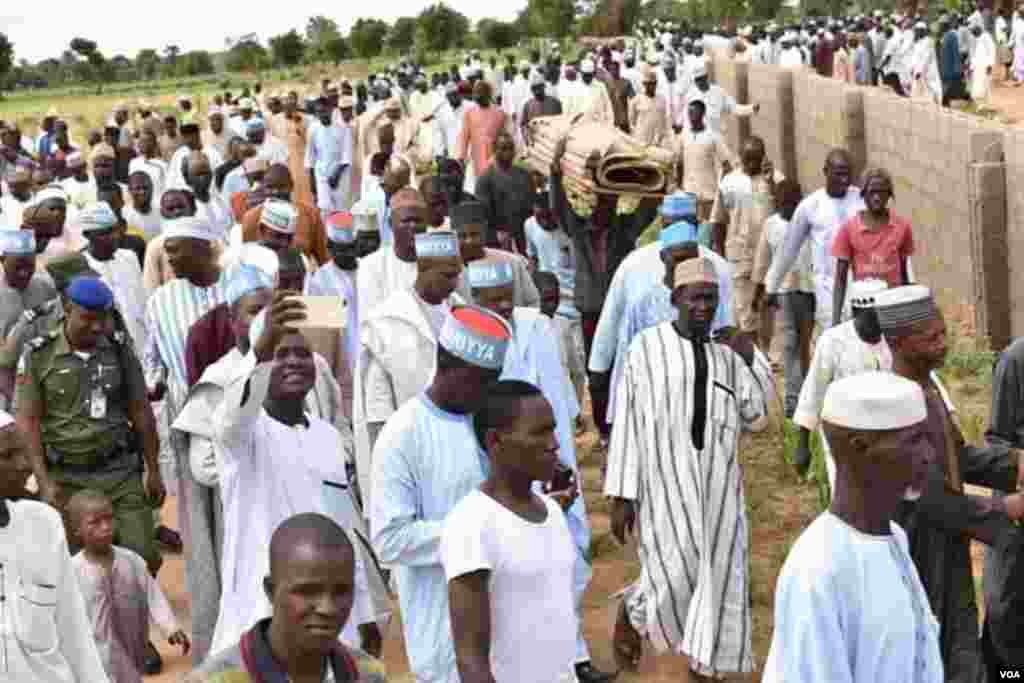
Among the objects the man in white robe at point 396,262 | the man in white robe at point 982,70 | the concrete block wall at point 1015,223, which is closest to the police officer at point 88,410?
the man in white robe at point 396,262

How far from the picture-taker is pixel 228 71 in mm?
88688

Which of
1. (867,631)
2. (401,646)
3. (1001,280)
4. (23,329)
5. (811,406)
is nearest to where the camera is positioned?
(867,631)

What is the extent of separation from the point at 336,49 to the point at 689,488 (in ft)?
241

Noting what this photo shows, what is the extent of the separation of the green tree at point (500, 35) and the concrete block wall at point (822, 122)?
53.7 meters

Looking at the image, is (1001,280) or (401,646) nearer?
(401,646)

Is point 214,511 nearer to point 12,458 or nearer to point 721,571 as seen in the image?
point 12,458

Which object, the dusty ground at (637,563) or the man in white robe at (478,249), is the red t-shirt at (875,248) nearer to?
the dusty ground at (637,563)

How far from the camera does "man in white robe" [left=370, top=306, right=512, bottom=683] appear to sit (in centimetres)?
526

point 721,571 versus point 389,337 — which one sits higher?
point 389,337

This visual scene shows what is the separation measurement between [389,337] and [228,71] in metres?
83.8

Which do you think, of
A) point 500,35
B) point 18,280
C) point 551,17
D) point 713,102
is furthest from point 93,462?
point 500,35

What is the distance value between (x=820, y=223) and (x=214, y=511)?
209 inches

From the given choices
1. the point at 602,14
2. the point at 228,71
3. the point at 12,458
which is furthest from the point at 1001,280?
the point at 228,71

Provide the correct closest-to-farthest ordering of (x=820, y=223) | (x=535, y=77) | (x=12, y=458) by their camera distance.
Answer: (x=12, y=458) < (x=820, y=223) < (x=535, y=77)
